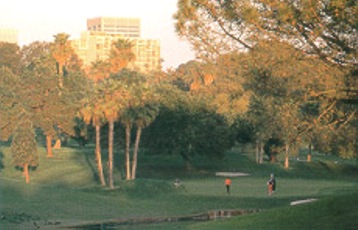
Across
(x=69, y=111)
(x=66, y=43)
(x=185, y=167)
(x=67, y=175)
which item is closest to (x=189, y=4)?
(x=67, y=175)

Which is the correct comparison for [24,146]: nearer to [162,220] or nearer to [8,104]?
[8,104]

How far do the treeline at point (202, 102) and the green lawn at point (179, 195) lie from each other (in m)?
2.83

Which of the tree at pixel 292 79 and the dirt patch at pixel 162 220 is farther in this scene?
the dirt patch at pixel 162 220

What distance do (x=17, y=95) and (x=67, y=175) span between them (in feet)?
77.9

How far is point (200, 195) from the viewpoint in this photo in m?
78.4

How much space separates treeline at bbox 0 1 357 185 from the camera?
32781 millimetres

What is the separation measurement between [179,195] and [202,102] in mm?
35497

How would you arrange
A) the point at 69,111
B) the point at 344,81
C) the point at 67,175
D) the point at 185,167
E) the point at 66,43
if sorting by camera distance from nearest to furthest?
1. the point at 344,81
2. the point at 67,175
3. the point at 185,167
4. the point at 69,111
5. the point at 66,43

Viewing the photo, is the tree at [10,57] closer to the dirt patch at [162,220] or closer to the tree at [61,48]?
the tree at [61,48]

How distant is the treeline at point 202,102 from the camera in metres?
32.8

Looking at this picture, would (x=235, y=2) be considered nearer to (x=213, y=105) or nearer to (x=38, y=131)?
(x=213, y=105)

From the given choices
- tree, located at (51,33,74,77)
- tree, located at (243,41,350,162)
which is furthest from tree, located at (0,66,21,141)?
tree, located at (243,41,350,162)

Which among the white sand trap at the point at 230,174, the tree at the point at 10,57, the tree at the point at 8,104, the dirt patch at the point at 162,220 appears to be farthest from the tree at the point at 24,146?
the tree at the point at 10,57

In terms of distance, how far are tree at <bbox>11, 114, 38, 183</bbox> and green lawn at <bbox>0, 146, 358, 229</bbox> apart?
2.51 meters
